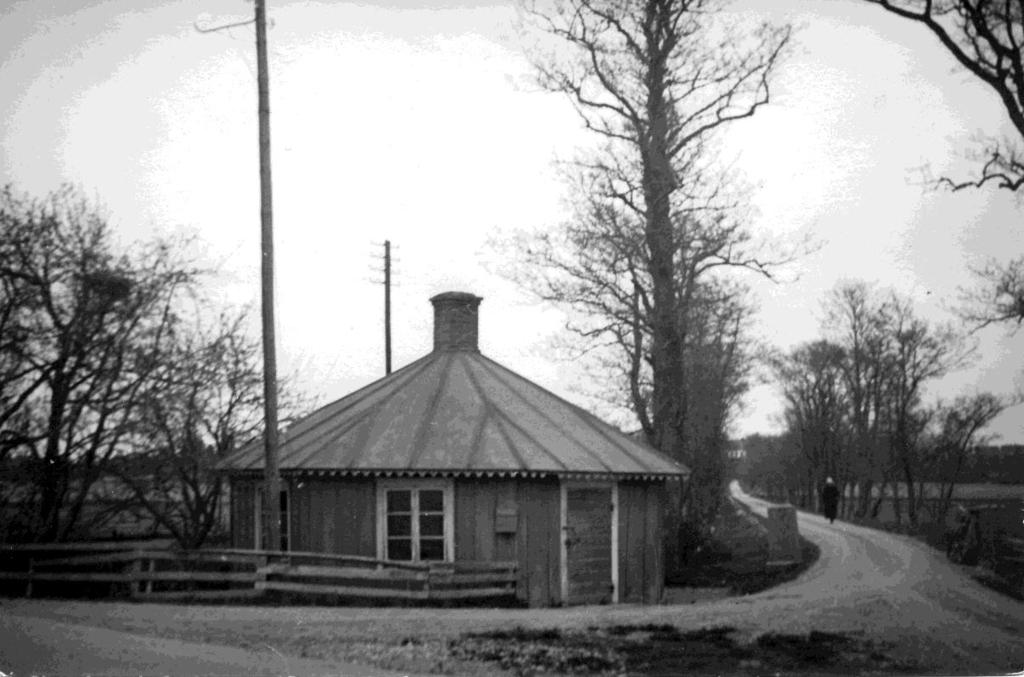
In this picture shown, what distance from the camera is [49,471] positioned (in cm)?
1930

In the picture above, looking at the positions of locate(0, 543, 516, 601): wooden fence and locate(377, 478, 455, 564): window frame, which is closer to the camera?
locate(0, 543, 516, 601): wooden fence

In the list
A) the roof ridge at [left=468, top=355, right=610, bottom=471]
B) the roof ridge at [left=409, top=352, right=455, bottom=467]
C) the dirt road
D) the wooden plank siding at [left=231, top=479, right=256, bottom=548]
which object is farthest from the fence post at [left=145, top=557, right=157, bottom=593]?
the roof ridge at [left=468, top=355, right=610, bottom=471]

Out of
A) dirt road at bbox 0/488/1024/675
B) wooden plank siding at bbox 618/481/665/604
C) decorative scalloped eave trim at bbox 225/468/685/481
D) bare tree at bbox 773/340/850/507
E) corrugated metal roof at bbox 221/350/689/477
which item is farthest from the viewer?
bare tree at bbox 773/340/850/507

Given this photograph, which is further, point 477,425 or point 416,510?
point 477,425

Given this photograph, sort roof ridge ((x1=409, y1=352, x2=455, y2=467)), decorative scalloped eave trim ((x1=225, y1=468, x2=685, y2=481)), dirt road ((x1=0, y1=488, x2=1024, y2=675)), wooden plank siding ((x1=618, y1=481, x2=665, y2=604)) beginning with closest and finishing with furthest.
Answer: dirt road ((x1=0, y1=488, x2=1024, y2=675)), decorative scalloped eave trim ((x1=225, y1=468, x2=685, y2=481)), roof ridge ((x1=409, y1=352, x2=455, y2=467)), wooden plank siding ((x1=618, y1=481, x2=665, y2=604))

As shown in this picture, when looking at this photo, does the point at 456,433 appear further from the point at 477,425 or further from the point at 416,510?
the point at 416,510

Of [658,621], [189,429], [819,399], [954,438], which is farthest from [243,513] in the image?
[819,399]

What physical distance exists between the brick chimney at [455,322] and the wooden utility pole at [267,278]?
7.46 metres

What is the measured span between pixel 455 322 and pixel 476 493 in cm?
595

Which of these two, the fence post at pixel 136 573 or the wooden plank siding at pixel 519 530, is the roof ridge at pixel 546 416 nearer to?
A: the wooden plank siding at pixel 519 530

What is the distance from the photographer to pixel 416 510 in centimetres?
2008

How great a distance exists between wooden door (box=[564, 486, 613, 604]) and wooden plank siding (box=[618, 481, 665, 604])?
1.21ft

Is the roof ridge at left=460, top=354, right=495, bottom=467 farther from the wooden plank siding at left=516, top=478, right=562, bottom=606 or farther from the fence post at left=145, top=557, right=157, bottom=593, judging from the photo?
the fence post at left=145, top=557, right=157, bottom=593

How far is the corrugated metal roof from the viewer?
20.0m
